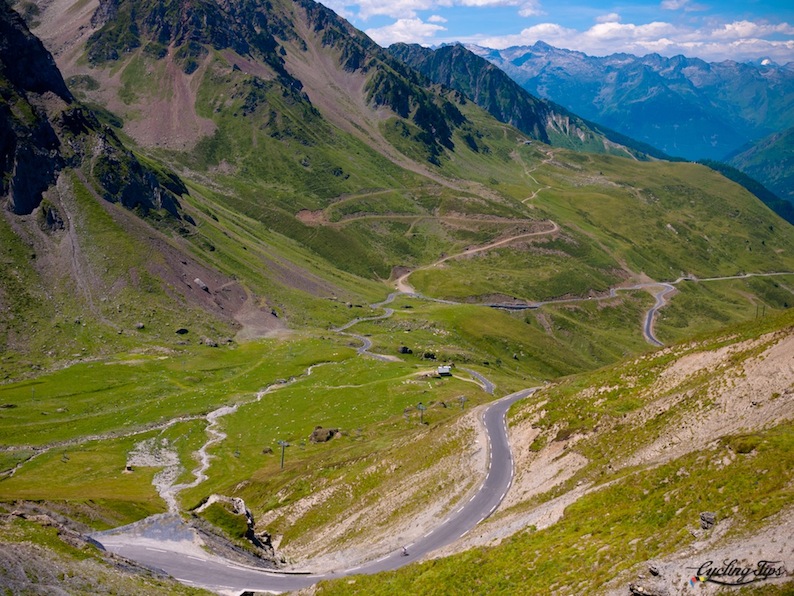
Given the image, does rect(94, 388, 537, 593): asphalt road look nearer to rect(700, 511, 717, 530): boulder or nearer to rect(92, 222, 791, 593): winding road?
rect(92, 222, 791, 593): winding road

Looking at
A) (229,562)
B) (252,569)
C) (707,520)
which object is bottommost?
(252,569)

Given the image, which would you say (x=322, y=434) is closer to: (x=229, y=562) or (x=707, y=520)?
(x=229, y=562)

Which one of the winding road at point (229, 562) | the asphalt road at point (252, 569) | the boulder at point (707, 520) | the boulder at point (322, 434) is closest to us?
the boulder at point (707, 520)

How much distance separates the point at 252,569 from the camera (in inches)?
2453

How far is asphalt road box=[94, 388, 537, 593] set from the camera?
5836cm

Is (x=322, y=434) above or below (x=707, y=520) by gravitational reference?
below

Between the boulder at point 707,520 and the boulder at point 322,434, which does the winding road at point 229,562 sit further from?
the boulder at point 322,434

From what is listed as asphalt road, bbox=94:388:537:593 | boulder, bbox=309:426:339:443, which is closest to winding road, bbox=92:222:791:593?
asphalt road, bbox=94:388:537:593

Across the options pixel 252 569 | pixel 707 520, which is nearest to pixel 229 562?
pixel 252 569

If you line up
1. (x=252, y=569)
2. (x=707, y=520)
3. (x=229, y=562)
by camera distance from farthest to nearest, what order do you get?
(x=229, y=562), (x=252, y=569), (x=707, y=520)

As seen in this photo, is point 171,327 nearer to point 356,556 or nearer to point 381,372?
point 381,372

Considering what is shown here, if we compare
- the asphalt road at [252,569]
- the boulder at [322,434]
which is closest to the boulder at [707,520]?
the asphalt road at [252,569]

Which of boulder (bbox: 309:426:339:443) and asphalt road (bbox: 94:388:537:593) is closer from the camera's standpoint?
asphalt road (bbox: 94:388:537:593)

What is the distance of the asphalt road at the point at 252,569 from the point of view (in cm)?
5836
